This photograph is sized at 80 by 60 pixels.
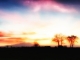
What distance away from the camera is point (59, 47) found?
89.8ft
